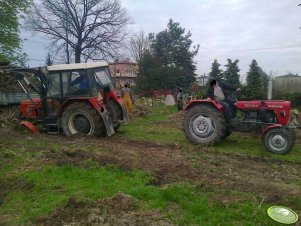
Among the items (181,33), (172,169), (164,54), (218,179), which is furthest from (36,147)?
(181,33)

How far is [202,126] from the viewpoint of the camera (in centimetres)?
1049

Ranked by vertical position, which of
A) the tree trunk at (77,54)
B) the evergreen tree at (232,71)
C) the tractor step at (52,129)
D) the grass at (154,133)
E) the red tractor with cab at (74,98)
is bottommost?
the grass at (154,133)

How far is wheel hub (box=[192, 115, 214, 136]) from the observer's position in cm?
1038

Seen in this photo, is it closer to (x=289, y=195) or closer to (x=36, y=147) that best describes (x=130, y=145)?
(x=36, y=147)

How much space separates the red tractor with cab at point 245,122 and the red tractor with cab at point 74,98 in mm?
2729

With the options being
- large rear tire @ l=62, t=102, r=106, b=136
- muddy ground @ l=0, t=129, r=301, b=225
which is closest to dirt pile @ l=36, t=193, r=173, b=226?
muddy ground @ l=0, t=129, r=301, b=225

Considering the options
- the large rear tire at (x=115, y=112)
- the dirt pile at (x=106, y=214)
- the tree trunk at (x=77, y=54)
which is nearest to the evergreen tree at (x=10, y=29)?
the tree trunk at (x=77, y=54)

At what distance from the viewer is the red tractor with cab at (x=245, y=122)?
9.50m

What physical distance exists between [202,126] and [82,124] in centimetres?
371

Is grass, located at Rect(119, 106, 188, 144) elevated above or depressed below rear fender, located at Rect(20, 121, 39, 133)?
below

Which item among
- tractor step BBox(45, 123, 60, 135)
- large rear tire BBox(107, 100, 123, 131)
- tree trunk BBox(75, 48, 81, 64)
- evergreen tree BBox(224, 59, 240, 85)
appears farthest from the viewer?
tree trunk BBox(75, 48, 81, 64)

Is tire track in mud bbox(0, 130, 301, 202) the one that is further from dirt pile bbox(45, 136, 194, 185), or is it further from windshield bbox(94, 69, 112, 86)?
windshield bbox(94, 69, 112, 86)

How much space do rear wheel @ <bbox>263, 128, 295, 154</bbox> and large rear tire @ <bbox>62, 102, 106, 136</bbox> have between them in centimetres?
483

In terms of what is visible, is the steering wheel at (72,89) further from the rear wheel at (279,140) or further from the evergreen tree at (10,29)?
the evergreen tree at (10,29)
